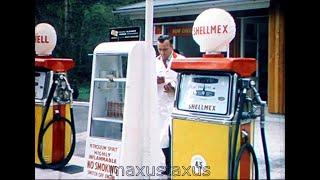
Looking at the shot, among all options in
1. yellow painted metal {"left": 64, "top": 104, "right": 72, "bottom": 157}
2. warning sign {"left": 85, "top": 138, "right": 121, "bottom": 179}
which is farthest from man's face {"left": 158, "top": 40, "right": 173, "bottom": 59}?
yellow painted metal {"left": 64, "top": 104, "right": 72, "bottom": 157}

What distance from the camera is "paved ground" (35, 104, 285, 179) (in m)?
2.88

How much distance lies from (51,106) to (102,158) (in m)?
0.86

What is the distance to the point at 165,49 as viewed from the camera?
3.51 m

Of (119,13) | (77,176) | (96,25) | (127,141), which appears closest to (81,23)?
(96,25)

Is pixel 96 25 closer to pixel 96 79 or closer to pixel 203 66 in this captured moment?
pixel 96 79

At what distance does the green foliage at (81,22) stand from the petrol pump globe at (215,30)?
2.87ft

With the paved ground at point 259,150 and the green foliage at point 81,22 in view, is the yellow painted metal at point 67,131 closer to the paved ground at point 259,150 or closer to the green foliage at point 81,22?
the paved ground at point 259,150

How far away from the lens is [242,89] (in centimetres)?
279

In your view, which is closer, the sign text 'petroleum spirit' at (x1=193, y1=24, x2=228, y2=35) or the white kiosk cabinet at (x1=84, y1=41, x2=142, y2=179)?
the sign text 'petroleum spirit' at (x1=193, y1=24, x2=228, y2=35)

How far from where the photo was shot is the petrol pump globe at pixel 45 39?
3688mm

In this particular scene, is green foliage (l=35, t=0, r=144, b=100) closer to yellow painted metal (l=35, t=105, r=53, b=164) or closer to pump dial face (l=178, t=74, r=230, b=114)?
yellow painted metal (l=35, t=105, r=53, b=164)

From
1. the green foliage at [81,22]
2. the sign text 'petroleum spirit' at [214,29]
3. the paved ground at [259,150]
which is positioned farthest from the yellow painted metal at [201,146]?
the green foliage at [81,22]
